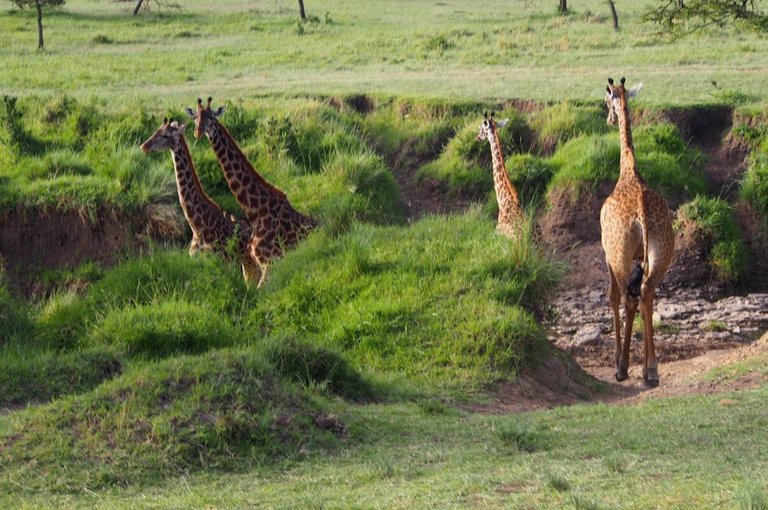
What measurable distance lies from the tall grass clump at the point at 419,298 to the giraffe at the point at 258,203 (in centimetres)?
61

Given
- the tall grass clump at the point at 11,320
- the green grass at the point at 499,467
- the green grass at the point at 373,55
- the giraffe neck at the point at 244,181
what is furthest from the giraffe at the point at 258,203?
the green grass at the point at 499,467

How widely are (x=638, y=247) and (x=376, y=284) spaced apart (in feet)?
9.41

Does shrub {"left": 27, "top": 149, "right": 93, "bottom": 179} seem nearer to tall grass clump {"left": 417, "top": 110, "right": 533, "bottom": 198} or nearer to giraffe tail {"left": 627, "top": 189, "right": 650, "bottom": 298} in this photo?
tall grass clump {"left": 417, "top": 110, "right": 533, "bottom": 198}

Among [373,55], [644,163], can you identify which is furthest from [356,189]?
[373,55]

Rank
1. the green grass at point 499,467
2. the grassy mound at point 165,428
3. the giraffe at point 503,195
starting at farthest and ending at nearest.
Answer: the giraffe at point 503,195, the grassy mound at point 165,428, the green grass at point 499,467

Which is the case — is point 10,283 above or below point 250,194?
below

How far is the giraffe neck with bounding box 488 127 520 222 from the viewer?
622 inches

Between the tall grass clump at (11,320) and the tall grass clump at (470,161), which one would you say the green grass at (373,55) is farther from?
the tall grass clump at (11,320)

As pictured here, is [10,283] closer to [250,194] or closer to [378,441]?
[250,194]

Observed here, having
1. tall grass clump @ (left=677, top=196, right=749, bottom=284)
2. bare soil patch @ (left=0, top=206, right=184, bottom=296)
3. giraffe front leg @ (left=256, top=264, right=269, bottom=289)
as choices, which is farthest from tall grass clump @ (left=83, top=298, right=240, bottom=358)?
tall grass clump @ (left=677, top=196, right=749, bottom=284)

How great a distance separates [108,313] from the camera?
523 inches

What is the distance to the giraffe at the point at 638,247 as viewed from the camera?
1343cm

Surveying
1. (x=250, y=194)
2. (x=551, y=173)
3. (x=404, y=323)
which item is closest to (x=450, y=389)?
(x=404, y=323)

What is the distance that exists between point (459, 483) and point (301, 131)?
12.6 meters
